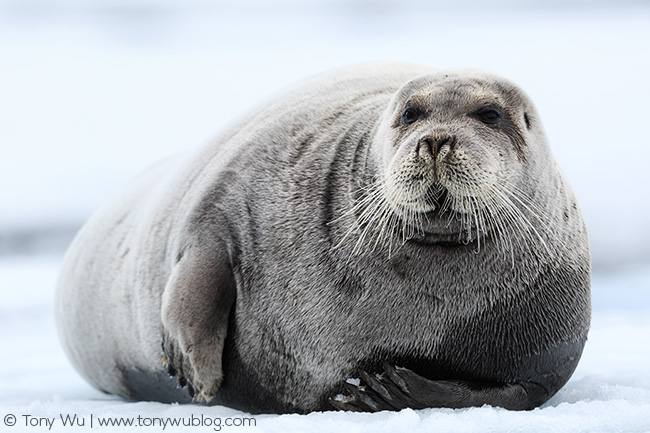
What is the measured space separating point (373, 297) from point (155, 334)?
1.30 m

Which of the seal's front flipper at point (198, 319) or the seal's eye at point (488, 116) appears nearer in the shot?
the seal's eye at point (488, 116)

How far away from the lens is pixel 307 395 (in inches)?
161

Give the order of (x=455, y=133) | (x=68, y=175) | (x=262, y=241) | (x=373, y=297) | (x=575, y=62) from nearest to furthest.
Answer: (x=455, y=133) < (x=373, y=297) < (x=262, y=241) < (x=68, y=175) < (x=575, y=62)

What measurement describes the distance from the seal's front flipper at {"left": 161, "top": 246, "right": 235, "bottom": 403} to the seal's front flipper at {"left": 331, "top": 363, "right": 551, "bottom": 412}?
586mm

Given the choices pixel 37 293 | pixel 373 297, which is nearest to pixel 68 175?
pixel 37 293

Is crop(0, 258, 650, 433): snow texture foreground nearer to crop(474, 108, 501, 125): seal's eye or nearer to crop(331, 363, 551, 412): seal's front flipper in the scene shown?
crop(331, 363, 551, 412): seal's front flipper

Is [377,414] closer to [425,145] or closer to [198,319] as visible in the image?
[198,319]

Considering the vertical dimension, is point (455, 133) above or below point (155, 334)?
above

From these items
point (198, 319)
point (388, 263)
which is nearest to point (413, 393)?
point (388, 263)

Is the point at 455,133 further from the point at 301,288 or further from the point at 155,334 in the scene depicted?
the point at 155,334

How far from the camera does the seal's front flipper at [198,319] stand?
4.04 metres

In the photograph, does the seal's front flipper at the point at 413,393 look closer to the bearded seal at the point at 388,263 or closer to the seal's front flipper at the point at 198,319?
Answer: the bearded seal at the point at 388,263

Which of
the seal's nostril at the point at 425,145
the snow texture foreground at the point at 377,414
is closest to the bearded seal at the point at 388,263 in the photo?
the seal's nostril at the point at 425,145

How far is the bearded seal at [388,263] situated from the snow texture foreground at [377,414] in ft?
0.70
